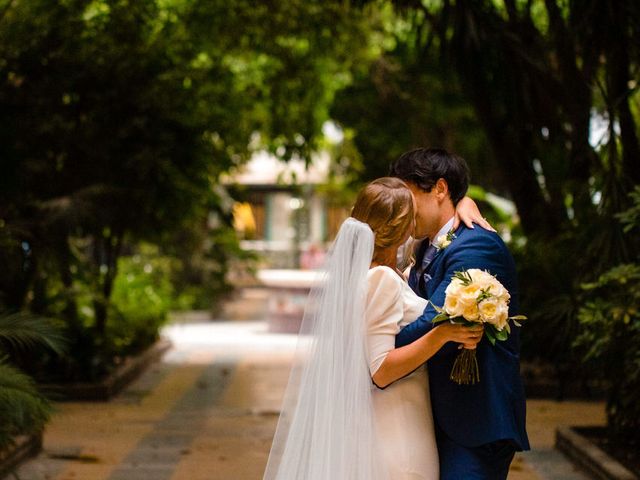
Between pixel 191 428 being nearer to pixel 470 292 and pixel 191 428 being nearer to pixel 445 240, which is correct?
pixel 445 240

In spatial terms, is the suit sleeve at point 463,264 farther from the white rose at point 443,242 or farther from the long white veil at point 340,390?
the long white veil at point 340,390

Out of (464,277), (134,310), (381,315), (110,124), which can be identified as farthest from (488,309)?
(134,310)

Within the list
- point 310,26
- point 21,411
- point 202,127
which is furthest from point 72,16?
point 21,411

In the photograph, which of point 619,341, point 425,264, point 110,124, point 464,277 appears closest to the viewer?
point 464,277

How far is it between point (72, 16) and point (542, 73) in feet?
16.7

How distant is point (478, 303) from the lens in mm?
3830

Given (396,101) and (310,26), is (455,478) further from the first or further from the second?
(396,101)

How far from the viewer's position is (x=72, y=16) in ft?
40.6

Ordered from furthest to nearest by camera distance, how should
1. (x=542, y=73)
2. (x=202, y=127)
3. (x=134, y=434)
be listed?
(x=202, y=127), (x=542, y=73), (x=134, y=434)

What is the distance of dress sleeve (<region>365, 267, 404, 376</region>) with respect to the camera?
161 inches

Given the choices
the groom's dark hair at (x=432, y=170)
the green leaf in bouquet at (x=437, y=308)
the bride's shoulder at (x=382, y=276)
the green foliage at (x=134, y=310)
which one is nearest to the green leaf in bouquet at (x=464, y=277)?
the green leaf in bouquet at (x=437, y=308)

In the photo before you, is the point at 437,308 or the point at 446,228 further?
the point at 446,228

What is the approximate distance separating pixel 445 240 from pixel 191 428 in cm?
685

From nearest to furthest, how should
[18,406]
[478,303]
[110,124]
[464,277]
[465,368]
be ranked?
[478,303]
[464,277]
[465,368]
[18,406]
[110,124]
